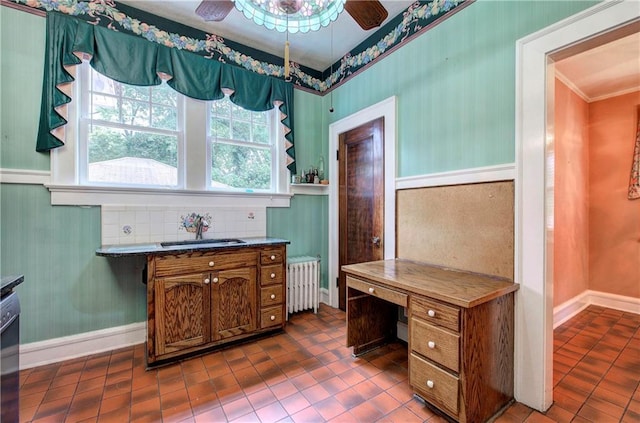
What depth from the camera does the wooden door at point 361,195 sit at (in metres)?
2.63

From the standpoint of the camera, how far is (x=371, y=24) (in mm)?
1673

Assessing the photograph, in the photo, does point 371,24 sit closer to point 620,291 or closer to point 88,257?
point 88,257

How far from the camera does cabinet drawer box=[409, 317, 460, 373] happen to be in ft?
4.61

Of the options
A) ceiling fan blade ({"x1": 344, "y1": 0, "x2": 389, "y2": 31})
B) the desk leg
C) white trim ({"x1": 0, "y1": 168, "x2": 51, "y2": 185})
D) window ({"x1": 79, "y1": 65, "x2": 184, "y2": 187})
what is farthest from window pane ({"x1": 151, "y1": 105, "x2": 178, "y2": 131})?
the desk leg

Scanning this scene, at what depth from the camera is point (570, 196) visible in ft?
9.69

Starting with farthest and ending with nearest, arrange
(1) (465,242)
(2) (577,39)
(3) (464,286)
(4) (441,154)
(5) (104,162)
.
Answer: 1. (5) (104,162)
2. (4) (441,154)
3. (1) (465,242)
4. (3) (464,286)
5. (2) (577,39)

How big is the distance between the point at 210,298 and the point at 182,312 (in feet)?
0.73

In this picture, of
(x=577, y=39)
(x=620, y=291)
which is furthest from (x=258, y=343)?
(x=620, y=291)

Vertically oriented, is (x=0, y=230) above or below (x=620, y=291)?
above

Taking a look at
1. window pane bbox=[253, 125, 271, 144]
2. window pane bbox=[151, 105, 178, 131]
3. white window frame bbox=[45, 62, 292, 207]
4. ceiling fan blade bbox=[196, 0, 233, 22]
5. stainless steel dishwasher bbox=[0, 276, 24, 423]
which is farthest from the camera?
window pane bbox=[253, 125, 271, 144]

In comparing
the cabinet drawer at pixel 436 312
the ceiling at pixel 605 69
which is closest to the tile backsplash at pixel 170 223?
the cabinet drawer at pixel 436 312

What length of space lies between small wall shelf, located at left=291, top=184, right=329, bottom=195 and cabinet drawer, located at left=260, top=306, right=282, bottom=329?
1.36 meters

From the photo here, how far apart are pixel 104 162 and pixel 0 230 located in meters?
0.82

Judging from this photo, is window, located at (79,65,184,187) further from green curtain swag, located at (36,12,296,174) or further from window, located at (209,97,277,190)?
window, located at (209,97,277,190)
